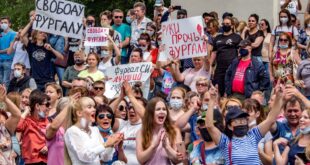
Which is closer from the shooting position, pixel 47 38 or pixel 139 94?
pixel 139 94

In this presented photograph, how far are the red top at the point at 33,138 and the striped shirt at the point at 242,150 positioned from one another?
3242 millimetres

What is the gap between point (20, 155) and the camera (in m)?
17.4

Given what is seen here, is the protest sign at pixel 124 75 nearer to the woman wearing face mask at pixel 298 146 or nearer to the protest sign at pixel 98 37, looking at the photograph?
the protest sign at pixel 98 37

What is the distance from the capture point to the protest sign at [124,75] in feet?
64.5

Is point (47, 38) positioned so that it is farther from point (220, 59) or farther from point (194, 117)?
point (194, 117)

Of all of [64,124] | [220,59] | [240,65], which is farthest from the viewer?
[220,59]

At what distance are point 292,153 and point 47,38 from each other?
11444 mm

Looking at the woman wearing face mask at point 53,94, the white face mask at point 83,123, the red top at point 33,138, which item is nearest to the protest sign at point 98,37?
the woman wearing face mask at point 53,94

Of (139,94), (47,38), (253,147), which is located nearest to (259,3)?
(47,38)

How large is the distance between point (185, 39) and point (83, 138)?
19.7ft

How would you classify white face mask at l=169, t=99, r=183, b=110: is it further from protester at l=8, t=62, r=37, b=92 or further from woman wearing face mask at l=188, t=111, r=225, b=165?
protester at l=8, t=62, r=37, b=92

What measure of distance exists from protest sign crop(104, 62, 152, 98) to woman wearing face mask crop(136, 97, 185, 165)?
13.7 ft

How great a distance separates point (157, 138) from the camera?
15156 mm

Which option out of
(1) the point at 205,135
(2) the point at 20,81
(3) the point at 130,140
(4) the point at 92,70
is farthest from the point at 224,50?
(1) the point at 205,135
